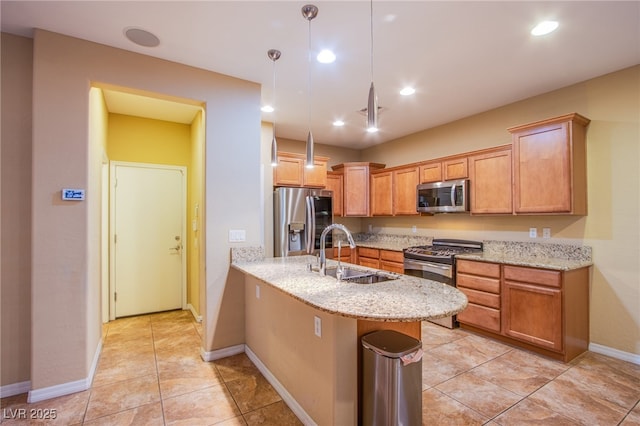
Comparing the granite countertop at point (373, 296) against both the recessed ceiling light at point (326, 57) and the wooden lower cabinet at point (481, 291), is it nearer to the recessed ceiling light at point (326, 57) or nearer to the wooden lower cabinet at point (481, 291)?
the wooden lower cabinet at point (481, 291)

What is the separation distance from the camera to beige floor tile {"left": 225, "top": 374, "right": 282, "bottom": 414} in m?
2.17

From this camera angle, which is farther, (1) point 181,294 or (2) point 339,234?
(2) point 339,234

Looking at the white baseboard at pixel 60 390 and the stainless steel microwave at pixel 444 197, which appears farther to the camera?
the stainless steel microwave at pixel 444 197

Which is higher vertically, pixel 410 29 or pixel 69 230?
pixel 410 29

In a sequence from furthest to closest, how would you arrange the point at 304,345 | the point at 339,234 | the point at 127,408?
the point at 339,234
the point at 127,408
the point at 304,345

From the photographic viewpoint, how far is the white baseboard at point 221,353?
2.87 m

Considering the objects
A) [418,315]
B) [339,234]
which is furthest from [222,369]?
[339,234]

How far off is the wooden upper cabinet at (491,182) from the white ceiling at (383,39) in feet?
2.37

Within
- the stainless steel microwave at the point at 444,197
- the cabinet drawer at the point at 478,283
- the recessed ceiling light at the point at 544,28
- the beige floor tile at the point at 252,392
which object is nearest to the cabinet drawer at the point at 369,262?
the stainless steel microwave at the point at 444,197

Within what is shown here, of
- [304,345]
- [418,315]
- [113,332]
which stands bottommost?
[113,332]

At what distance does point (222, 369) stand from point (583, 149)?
4.18 m

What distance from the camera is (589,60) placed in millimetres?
2719

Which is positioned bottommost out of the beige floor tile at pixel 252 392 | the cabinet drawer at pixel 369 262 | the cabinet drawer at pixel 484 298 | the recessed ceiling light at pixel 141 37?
the beige floor tile at pixel 252 392

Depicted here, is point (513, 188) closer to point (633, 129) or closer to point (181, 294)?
point (633, 129)
